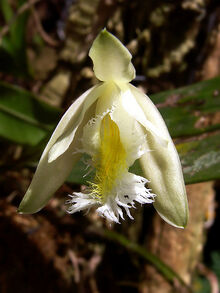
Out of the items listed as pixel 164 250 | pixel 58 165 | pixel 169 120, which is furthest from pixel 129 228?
pixel 58 165

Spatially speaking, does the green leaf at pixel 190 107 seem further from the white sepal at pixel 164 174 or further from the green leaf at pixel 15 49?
the green leaf at pixel 15 49

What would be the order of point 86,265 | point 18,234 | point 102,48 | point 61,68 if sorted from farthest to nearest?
point 61,68
point 86,265
point 18,234
point 102,48

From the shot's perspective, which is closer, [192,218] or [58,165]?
[58,165]

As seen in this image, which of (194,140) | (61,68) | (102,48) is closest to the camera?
(102,48)

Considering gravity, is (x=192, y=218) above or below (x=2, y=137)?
below

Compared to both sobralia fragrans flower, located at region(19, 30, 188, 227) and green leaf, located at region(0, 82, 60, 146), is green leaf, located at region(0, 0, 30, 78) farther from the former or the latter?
sobralia fragrans flower, located at region(19, 30, 188, 227)

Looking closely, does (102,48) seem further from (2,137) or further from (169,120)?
(2,137)

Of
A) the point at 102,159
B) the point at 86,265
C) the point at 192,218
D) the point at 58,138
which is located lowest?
the point at 86,265
